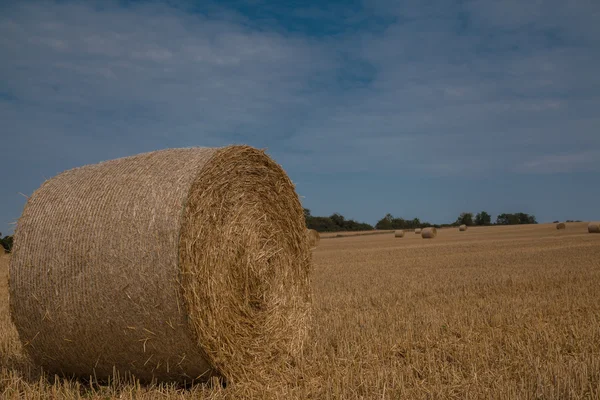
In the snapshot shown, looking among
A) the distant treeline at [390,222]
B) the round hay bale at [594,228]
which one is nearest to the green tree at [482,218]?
the distant treeline at [390,222]

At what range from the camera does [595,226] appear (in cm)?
3189

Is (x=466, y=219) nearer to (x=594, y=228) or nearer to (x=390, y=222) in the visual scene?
(x=390, y=222)

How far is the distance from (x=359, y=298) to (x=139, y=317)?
17.9 feet

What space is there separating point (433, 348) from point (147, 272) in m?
3.32

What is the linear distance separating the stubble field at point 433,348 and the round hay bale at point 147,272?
33 cm

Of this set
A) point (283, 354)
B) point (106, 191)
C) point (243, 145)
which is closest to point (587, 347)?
point (283, 354)

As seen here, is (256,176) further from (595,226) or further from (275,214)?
(595,226)

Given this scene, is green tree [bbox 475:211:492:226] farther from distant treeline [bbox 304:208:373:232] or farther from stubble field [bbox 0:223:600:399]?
stubble field [bbox 0:223:600:399]

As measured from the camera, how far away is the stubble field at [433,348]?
15.6 feet

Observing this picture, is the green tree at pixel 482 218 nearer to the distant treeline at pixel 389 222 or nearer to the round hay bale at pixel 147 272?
the distant treeline at pixel 389 222

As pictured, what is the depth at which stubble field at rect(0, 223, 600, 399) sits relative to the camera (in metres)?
4.77

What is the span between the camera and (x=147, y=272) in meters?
4.79

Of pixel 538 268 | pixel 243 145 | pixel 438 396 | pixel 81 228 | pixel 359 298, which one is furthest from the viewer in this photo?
pixel 538 268

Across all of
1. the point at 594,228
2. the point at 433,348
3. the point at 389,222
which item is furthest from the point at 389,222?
the point at 433,348
